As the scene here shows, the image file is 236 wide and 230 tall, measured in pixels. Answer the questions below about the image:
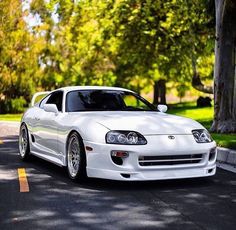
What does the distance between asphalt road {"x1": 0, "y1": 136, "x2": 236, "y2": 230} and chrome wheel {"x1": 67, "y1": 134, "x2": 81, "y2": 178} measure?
177 millimetres

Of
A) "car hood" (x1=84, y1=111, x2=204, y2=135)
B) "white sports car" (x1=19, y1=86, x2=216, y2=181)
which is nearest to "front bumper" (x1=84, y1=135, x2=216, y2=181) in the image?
"white sports car" (x1=19, y1=86, x2=216, y2=181)

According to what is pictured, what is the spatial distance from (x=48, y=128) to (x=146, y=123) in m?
2.00

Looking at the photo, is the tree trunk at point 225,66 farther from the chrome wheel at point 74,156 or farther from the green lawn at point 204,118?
the chrome wheel at point 74,156

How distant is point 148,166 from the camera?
6578 millimetres

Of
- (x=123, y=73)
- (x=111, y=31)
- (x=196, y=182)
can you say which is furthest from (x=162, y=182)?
(x=123, y=73)

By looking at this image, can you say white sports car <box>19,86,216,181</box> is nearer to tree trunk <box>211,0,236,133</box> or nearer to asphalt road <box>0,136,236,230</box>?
asphalt road <box>0,136,236,230</box>

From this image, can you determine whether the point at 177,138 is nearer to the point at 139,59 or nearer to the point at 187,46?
the point at 187,46

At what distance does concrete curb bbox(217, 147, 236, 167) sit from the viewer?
9.27m

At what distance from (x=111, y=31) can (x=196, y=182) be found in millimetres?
17378

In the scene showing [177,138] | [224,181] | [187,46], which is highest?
[187,46]

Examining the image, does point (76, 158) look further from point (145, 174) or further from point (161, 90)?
point (161, 90)

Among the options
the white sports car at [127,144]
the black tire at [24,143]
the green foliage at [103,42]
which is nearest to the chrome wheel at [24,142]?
the black tire at [24,143]

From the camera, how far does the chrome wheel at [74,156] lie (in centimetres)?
711

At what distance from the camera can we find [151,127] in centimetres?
686
